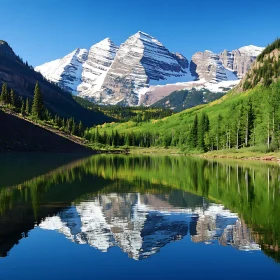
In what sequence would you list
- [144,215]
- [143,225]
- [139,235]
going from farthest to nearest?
[144,215]
[143,225]
[139,235]

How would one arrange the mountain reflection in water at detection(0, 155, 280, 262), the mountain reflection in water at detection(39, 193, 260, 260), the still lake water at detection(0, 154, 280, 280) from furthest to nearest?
the mountain reflection in water at detection(0, 155, 280, 262)
the mountain reflection in water at detection(39, 193, 260, 260)
the still lake water at detection(0, 154, 280, 280)

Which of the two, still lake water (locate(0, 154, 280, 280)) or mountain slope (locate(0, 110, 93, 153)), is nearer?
still lake water (locate(0, 154, 280, 280))

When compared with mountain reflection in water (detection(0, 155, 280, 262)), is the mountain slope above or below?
above

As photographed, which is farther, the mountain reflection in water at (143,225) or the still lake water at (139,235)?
the mountain reflection in water at (143,225)

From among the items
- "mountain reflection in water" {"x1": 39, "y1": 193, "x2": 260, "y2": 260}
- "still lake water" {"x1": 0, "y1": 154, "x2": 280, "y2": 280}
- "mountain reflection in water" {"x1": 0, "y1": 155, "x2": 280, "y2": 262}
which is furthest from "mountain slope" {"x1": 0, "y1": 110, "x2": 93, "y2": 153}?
"mountain reflection in water" {"x1": 39, "y1": 193, "x2": 260, "y2": 260}

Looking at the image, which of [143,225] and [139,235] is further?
[143,225]

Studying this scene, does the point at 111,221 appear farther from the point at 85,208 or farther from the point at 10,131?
the point at 10,131

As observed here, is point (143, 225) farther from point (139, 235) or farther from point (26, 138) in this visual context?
point (26, 138)

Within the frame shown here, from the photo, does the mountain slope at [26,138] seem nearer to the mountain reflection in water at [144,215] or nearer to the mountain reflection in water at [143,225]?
the mountain reflection in water at [144,215]

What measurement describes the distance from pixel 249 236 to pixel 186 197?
1446 cm

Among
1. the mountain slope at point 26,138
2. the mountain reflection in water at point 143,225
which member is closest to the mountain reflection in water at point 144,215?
the mountain reflection in water at point 143,225

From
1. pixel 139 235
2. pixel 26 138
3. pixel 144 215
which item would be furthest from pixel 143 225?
pixel 26 138

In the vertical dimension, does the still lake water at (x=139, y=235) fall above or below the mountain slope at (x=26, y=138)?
below

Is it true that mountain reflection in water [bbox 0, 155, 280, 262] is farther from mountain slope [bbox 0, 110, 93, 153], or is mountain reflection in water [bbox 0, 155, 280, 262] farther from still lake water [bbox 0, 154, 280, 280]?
mountain slope [bbox 0, 110, 93, 153]
